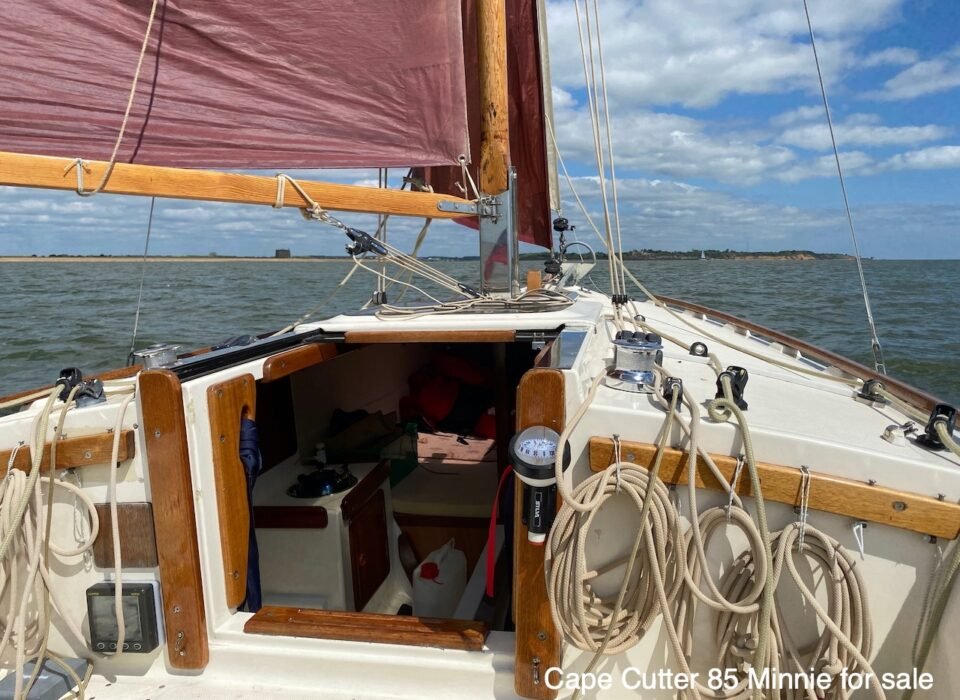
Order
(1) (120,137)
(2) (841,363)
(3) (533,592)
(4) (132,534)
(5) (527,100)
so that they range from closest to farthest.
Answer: (3) (533,592) < (4) (132,534) < (1) (120,137) < (2) (841,363) < (5) (527,100)

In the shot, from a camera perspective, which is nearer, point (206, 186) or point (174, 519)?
point (174, 519)

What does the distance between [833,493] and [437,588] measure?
143 cm

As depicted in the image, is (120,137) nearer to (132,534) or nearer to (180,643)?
(132,534)

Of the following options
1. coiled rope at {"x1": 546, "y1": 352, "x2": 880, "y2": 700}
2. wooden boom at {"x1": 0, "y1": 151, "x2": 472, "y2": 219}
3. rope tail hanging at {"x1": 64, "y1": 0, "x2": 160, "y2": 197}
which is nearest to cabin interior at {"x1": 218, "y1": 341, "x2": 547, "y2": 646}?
coiled rope at {"x1": 546, "y1": 352, "x2": 880, "y2": 700}

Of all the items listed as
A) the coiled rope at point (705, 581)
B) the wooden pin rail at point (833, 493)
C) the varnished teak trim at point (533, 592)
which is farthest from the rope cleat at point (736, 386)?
the varnished teak trim at point (533, 592)

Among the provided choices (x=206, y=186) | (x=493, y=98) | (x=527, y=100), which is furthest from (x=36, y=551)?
(x=527, y=100)

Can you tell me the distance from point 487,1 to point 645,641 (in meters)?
2.54

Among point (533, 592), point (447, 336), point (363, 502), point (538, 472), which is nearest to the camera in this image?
point (538, 472)

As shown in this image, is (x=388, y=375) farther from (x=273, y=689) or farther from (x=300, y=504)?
(x=273, y=689)

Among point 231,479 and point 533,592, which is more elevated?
point 231,479

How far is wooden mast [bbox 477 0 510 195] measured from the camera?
2686mm

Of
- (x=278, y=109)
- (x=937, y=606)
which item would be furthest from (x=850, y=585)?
(x=278, y=109)

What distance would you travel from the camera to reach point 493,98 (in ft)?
8.95

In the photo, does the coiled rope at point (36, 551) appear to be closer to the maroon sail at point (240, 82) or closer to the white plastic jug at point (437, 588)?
the maroon sail at point (240, 82)
